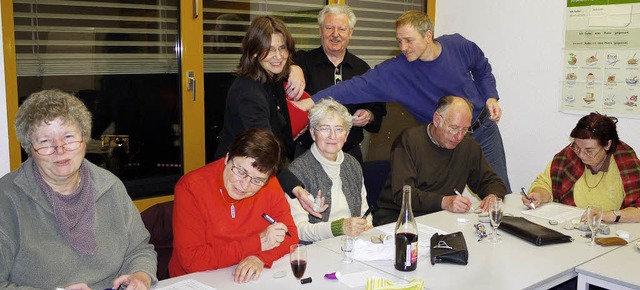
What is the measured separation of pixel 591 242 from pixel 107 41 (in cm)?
279

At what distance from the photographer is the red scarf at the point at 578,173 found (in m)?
3.04

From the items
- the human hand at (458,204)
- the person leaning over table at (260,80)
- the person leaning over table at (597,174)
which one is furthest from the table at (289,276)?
the person leaning over table at (597,174)

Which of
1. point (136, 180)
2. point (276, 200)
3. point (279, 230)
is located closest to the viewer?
point (279, 230)

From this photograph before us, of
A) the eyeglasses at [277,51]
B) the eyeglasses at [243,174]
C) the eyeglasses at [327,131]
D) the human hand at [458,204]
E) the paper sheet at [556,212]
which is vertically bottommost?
the paper sheet at [556,212]

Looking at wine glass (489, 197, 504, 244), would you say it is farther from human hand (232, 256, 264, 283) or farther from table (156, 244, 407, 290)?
human hand (232, 256, 264, 283)

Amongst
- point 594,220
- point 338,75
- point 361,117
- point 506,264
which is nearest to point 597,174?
point 594,220

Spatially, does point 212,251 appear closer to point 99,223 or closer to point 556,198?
point 99,223

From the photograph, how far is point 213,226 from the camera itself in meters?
2.29

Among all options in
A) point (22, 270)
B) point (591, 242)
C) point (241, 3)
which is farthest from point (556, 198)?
point (22, 270)

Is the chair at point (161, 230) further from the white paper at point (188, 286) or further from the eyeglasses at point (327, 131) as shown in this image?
the eyeglasses at point (327, 131)

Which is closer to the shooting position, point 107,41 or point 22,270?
point 22,270

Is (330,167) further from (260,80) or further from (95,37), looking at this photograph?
(95,37)

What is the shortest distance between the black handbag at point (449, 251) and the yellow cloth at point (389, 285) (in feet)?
0.89

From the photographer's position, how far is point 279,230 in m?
2.26
